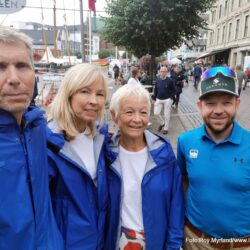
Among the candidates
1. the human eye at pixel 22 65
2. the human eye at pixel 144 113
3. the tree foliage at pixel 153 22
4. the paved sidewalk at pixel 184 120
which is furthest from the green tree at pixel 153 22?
the human eye at pixel 22 65

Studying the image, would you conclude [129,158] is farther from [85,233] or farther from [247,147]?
[247,147]

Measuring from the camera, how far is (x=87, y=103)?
5.97 feet

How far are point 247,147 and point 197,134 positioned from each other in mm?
350

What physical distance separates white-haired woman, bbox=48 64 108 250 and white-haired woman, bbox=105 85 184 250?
0.12m

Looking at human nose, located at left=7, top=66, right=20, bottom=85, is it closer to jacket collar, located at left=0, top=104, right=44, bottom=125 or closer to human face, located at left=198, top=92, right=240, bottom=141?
jacket collar, located at left=0, top=104, right=44, bottom=125

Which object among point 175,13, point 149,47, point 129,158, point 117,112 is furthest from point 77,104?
point 149,47

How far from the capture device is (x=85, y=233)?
1721mm

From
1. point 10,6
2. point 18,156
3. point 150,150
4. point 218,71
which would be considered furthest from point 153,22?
point 18,156

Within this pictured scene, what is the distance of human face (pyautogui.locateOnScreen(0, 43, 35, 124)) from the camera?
4.09 feet

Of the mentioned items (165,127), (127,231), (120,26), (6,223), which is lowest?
(165,127)

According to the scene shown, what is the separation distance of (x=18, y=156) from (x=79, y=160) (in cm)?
49

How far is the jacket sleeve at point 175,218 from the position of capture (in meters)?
1.93

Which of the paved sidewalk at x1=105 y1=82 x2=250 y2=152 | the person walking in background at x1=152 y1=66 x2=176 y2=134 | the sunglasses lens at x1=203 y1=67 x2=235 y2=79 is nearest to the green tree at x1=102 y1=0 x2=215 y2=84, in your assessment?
the person walking in background at x1=152 y1=66 x2=176 y2=134

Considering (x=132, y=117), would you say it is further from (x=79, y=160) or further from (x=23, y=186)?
(x=23, y=186)
